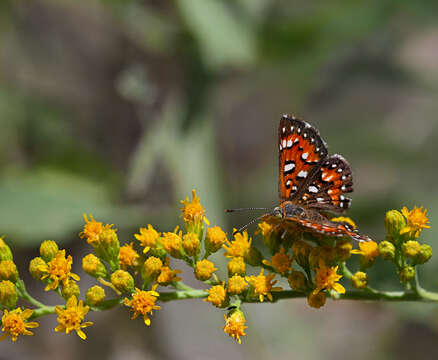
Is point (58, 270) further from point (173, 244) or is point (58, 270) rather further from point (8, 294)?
point (173, 244)

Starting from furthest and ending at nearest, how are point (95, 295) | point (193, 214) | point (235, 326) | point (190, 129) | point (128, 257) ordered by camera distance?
point (190, 129), point (193, 214), point (128, 257), point (95, 295), point (235, 326)

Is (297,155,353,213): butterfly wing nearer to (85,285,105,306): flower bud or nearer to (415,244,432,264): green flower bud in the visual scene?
(415,244,432,264): green flower bud

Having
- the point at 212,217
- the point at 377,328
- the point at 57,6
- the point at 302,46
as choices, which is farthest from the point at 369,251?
the point at 57,6

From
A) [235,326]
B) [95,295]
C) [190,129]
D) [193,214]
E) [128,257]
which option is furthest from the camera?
[190,129]

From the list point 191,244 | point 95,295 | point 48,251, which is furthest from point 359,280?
point 48,251

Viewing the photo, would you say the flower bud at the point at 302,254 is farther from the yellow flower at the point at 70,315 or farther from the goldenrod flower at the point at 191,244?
the yellow flower at the point at 70,315

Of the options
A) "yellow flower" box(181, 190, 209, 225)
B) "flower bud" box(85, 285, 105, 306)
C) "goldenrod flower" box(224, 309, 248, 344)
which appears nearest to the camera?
"goldenrod flower" box(224, 309, 248, 344)

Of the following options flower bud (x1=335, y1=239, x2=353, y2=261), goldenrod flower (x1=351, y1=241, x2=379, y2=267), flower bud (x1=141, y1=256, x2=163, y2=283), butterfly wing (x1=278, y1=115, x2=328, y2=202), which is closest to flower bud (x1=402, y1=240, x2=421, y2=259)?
goldenrod flower (x1=351, y1=241, x2=379, y2=267)

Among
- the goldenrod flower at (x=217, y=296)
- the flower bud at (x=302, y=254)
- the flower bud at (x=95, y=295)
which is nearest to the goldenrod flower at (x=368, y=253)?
the flower bud at (x=302, y=254)
